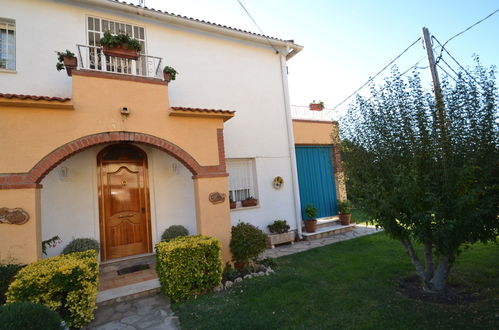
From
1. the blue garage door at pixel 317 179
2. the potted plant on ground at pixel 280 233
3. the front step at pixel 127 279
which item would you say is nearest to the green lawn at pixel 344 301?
the front step at pixel 127 279

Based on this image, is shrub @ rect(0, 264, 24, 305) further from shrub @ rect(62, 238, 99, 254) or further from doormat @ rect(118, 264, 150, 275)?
doormat @ rect(118, 264, 150, 275)

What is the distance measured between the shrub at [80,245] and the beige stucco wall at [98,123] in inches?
94.5

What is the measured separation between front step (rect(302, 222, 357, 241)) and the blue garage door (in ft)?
2.29

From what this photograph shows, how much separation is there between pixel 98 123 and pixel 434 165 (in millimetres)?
5824

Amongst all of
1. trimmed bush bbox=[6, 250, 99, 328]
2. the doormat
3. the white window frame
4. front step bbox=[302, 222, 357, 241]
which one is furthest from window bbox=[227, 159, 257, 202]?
trimmed bush bbox=[6, 250, 99, 328]

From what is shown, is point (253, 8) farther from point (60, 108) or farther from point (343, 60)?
point (60, 108)

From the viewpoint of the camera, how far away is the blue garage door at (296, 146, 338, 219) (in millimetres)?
9945

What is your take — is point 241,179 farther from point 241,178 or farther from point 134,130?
point 134,130

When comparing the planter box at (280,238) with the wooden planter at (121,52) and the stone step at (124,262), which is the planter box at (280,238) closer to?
the stone step at (124,262)

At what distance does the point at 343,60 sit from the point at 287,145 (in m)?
3.48

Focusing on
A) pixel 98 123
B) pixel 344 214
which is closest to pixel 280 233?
pixel 344 214

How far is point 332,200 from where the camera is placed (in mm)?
10594

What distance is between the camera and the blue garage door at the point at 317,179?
9.95 metres

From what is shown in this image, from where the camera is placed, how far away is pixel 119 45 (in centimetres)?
556
